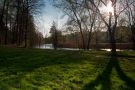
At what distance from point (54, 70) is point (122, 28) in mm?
48777

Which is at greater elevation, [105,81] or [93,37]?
[93,37]

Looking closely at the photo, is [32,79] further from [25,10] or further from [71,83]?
[25,10]

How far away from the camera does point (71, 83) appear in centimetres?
1105

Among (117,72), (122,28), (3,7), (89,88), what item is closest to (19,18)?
(3,7)

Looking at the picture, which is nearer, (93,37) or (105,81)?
(105,81)

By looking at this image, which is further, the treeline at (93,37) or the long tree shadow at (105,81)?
the treeline at (93,37)

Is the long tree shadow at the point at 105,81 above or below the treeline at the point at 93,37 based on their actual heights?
below

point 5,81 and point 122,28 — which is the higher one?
point 122,28

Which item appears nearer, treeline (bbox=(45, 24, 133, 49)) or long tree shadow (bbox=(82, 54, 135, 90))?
long tree shadow (bbox=(82, 54, 135, 90))

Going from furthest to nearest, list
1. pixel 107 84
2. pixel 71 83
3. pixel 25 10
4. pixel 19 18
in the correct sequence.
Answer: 1. pixel 19 18
2. pixel 25 10
3. pixel 107 84
4. pixel 71 83

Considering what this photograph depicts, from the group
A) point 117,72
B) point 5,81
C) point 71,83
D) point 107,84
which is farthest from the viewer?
point 117,72

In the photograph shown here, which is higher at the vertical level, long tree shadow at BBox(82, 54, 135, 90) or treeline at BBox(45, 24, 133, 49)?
treeline at BBox(45, 24, 133, 49)

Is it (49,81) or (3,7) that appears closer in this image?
(49,81)

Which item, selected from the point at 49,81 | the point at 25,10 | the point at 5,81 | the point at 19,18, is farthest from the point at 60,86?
the point at 19,18
